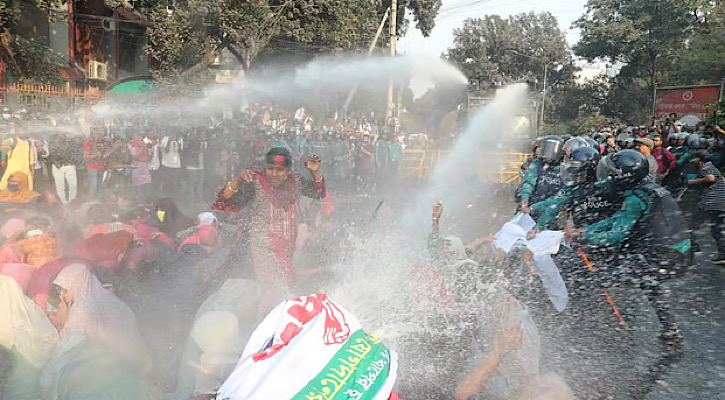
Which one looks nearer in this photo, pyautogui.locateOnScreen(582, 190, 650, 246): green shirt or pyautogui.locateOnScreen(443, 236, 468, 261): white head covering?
pyautogui.locateOnScreen(582, 190, 650, 246): green shirt

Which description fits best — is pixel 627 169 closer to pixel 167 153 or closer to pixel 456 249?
pixel 456 249

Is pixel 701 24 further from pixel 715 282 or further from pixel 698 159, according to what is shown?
pixel 715 282

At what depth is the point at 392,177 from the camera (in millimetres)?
15148

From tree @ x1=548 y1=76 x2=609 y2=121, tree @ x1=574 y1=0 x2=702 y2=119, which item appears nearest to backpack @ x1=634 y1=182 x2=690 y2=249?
tree @ x1=574 y1=0 x2=702 y2=119

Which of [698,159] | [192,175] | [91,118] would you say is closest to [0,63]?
[91,118]

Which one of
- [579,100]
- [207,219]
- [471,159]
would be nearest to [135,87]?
[471,159]

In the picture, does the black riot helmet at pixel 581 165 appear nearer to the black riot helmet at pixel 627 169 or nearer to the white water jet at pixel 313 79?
the black riot helmet at pixel 627 169

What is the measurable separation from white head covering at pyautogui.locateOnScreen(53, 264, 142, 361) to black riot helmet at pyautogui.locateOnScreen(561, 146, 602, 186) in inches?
156

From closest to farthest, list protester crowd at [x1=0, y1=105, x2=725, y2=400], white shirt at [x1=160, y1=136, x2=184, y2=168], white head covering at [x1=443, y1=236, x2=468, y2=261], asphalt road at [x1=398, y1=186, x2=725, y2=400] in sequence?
1. protester crowd at [x1=0, y1=105, x2=725, y2=400]
2. asphalt road at [x1=398, y1=186, x2=725, y2=400]
3. white head covering at [x1=443, y1=236, x2=468, y2=261]
4. white shirt at [x1=160, y1=136, x2=184, y2=168]

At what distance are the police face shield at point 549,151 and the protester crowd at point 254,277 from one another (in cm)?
2

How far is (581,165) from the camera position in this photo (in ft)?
18.6

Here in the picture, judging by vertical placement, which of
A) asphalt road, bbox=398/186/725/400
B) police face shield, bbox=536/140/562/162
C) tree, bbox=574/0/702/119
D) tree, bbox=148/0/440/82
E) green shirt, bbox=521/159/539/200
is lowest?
asphalt road, bbox=398/186/725/400

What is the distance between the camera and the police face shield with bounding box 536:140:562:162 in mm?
6523

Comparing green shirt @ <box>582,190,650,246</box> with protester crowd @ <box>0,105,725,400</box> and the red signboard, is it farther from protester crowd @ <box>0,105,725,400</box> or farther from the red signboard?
the red signboard
